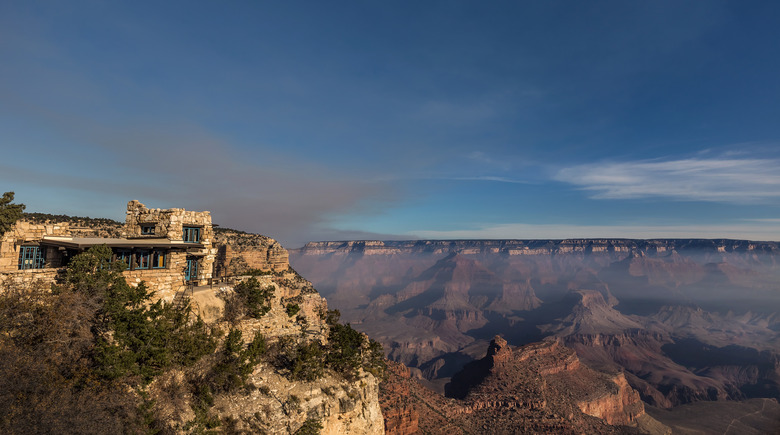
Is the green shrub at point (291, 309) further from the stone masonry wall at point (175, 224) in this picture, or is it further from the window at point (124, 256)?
the window at point (124, 256)

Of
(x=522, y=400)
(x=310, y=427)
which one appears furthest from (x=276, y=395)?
(x=522, y=400)

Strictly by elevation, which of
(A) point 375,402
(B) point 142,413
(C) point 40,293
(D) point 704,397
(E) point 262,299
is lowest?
(D) point 704,397

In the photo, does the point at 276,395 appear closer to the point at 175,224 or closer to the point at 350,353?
the point at 350,353

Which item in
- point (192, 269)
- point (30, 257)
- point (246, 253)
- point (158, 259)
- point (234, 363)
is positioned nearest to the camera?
point (234, 363)

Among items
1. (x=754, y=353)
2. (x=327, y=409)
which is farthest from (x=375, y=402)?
(x=754, y=353)

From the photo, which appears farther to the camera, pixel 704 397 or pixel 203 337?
pixel 704 397

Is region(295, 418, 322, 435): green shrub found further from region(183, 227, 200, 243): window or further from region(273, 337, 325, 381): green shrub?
region(183, 227, 200, 243): window

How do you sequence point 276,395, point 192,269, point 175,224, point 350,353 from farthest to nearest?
point 192,269
point 175,224
point 350,353
point 276,395

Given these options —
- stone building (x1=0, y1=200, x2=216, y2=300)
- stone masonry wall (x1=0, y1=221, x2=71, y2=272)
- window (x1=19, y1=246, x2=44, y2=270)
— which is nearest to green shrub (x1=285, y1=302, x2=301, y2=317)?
stone building (x1=0, y1=200, x2=216, y2=300)

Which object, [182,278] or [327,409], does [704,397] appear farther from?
[182,278]
